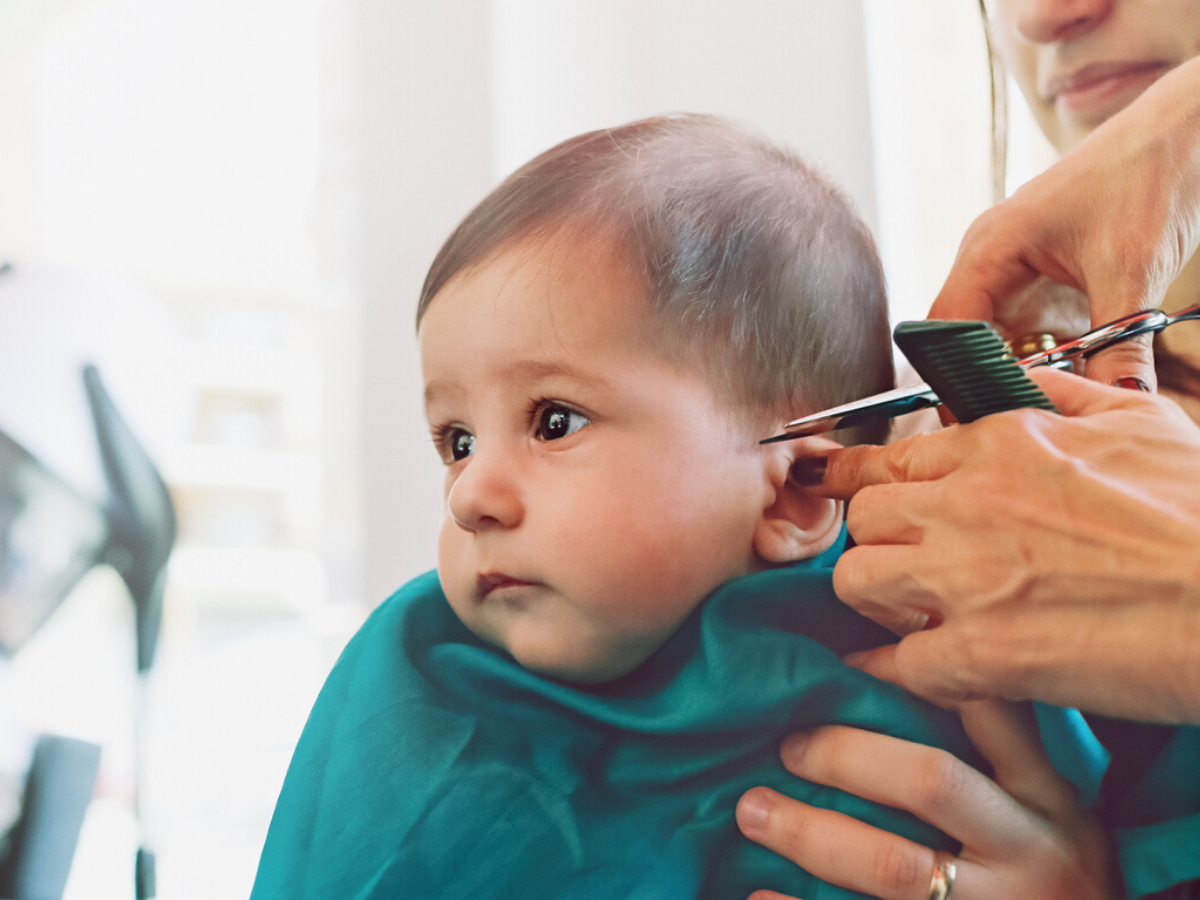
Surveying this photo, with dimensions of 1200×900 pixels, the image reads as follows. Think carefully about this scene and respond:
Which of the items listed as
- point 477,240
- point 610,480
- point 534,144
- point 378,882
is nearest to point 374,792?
point 378,882

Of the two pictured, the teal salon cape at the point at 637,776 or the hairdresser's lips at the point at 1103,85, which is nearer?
the teal salon cape at the point at 637,776

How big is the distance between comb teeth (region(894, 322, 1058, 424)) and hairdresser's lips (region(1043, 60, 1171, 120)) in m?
0.44

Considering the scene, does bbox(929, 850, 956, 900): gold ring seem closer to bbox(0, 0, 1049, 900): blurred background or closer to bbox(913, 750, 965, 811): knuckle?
bbox(913, 750, 965, 811): knuckle

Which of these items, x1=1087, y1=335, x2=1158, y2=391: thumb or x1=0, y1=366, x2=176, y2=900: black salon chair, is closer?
x1=1087, y1=335, x2=1158, y2=391: thumb

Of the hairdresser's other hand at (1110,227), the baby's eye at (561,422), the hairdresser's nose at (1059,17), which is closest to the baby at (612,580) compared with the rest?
Result: the baby's eye at (561,422)

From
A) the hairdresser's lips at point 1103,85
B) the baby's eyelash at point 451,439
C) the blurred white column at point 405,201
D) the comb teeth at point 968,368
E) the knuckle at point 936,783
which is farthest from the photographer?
the blurred white column at point 405,201

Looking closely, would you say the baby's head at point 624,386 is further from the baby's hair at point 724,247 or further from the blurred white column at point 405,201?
the blurred white column at point 405,201

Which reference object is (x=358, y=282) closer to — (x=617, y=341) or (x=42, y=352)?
(x=42, y=352)

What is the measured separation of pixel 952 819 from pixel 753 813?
11 cm

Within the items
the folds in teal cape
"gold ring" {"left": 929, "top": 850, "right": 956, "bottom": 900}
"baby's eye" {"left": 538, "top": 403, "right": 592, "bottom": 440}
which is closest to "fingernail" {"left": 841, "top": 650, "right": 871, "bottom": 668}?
the folds in teal cape

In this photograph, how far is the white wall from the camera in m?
0.99

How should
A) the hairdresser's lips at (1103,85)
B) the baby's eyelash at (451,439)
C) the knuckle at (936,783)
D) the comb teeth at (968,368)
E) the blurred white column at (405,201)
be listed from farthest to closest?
the blurred white column at (405,201) < the hairdresser's lips at (1103,85) < the baby's eyelash at (451,439) < the knuckle at (936,783) < the comb teeth at (968,368)

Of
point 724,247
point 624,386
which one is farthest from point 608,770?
point 724,247

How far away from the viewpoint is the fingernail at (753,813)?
1.82ft
